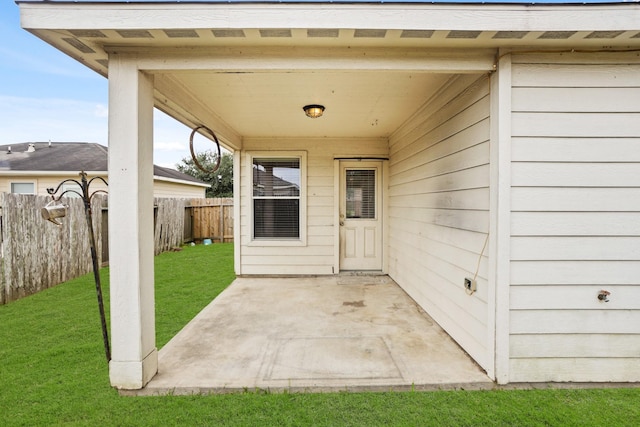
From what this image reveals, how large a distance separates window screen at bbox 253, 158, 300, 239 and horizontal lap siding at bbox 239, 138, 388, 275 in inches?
6.6

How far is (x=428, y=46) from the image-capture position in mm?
1980

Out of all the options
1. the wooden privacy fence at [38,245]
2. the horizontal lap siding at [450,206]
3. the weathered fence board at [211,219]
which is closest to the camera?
the horizontal lap siding at [450,206]

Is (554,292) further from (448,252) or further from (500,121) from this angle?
(500,121)

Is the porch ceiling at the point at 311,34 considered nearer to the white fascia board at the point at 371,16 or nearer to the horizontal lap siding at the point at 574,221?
the white fascia board at the point at 371,16

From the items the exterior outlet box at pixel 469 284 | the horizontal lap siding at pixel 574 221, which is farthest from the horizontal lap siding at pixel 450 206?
the horizontal lap siding at pixel 574 221

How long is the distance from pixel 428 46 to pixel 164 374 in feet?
9.75

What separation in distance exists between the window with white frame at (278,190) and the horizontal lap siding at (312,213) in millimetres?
154

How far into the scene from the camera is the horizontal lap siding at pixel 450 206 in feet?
7.27

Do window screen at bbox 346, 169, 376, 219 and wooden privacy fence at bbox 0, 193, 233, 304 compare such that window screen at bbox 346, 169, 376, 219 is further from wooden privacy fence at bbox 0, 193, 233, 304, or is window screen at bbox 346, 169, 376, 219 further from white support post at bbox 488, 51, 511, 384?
wooden privacy fence at bbox 0, 193, 233, 304

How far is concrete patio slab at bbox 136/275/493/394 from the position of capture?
201 cm

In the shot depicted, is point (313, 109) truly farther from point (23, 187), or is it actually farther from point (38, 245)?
point (23, 187)

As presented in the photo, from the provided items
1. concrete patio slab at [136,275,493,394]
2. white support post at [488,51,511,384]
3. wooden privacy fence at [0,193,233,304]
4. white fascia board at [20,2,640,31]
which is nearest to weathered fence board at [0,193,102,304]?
wooden privacy fence at [0,193,233,304]

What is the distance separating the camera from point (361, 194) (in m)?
5.16

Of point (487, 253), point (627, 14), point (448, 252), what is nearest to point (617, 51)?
point (627, 14)
